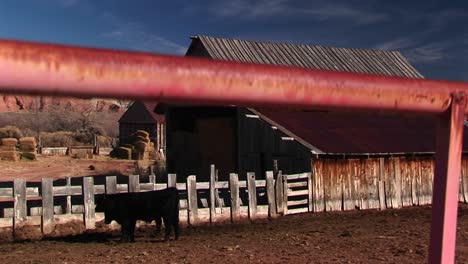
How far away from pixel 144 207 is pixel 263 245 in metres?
3.17

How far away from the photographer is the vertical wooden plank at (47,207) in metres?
12.8

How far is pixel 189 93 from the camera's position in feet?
4.01

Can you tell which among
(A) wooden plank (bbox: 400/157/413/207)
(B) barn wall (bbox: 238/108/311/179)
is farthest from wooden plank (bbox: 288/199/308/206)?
(A) wooden plank (bbox: 400/157/413/207)

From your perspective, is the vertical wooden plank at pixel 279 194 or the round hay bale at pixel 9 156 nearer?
the vertical wooden plank at pixel 279 194

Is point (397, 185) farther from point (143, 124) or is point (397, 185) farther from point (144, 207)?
point (143, 124)

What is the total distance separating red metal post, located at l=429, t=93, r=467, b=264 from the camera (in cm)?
155

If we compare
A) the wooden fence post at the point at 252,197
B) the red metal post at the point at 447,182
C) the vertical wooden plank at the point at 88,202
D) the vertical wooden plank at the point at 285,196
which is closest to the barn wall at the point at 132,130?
the vertical wooden plank at the point at 285,196

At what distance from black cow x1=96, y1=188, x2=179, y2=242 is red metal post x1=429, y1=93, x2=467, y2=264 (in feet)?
35.8

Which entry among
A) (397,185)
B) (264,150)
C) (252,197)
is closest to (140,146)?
(264,150)

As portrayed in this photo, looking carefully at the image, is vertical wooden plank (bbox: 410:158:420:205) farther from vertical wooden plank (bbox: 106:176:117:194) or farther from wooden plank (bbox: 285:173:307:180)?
vertical wooden plank (bbox: 106:176:117:194)

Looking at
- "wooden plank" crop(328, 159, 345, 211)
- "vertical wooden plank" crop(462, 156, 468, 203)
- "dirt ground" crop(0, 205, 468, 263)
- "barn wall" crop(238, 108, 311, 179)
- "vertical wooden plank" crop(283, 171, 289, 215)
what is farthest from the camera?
"vertical wooden plank" crop(462, 156, 468, 203)

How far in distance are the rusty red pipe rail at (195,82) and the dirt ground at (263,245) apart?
7.23m

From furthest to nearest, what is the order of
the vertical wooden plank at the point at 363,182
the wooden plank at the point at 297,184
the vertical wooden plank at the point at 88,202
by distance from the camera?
1. the vertical wooden plank at the point at 363,182
2. the wooden plank at the point at 297,184
3. the vertical wooden plank at the point at 88,202

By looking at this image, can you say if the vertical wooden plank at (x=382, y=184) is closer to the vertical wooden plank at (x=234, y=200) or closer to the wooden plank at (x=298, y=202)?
the wooden plank at (x=298, y=202)
